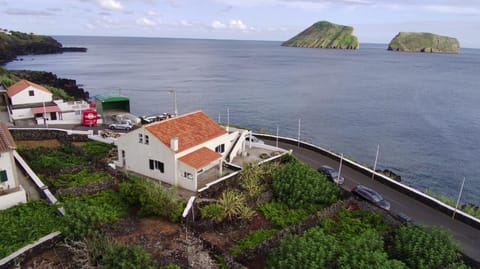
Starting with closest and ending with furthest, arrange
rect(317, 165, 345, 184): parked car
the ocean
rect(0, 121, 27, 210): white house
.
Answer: rect(0, 121, 27, 210): white house → rect(317, 165, 345, 184): parked car → the ocean

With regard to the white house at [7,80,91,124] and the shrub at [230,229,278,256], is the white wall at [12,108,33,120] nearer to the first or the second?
the white house at [7,80,91,124]

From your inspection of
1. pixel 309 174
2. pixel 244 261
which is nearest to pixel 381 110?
pixel 309 174

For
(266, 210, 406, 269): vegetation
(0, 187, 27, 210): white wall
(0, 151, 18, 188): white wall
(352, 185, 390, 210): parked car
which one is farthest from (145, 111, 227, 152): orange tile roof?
(352, 185, 390, 210): parked car

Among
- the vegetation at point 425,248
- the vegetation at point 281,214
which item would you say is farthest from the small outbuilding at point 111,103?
the vegetation at point 425,248

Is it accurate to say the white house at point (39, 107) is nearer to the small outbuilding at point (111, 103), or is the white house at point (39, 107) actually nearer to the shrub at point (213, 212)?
the small outbuilding at point (111, 103)

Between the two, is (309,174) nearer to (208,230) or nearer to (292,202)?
(292,202)

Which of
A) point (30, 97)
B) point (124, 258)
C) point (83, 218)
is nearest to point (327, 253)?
point (124, 258)

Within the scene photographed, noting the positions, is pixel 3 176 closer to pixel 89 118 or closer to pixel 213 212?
pixel 213 212
